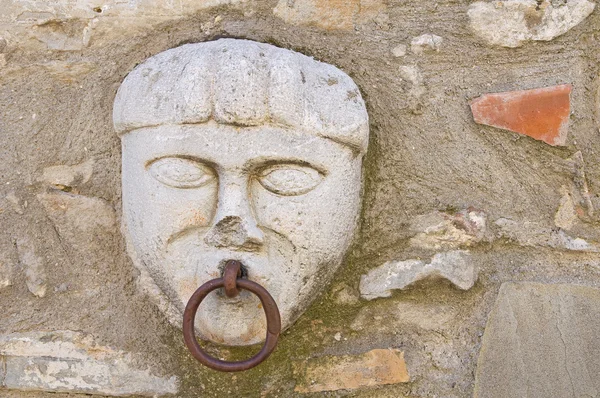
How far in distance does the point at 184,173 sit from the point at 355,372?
0.46 m

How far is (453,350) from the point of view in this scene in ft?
4.31

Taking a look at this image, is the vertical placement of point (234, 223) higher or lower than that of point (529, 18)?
lower

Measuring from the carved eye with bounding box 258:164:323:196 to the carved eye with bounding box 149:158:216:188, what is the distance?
9 cm

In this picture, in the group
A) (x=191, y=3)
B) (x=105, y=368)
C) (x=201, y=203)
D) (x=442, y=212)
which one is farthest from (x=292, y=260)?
(x=191, y=3)

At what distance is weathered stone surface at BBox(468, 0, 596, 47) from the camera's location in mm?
1312

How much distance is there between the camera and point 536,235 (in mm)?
1313

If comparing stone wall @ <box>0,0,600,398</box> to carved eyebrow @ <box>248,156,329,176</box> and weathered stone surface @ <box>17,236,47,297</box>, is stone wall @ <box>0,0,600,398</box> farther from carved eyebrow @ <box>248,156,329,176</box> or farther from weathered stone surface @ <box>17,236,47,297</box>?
carved eyebrow @ <box>248,156,329,176</box>

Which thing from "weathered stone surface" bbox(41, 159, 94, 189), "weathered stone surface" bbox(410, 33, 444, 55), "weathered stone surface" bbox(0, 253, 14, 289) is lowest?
"weathered stone surface" bbox(0, 253, 14, 289)

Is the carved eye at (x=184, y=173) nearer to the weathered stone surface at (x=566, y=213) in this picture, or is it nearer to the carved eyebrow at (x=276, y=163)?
the carved eyebrow at (x=276, y=163)

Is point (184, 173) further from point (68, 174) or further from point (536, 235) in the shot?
point (536, 235)

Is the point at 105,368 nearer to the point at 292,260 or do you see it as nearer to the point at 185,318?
the point at 185,318

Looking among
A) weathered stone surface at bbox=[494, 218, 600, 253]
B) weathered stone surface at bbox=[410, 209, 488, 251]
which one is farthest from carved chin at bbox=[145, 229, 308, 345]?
weathered stone surface at bbox=[494, 218, 600, 253]

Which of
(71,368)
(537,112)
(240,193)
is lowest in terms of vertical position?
(71,368)

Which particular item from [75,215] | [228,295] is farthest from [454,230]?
[75,215]
